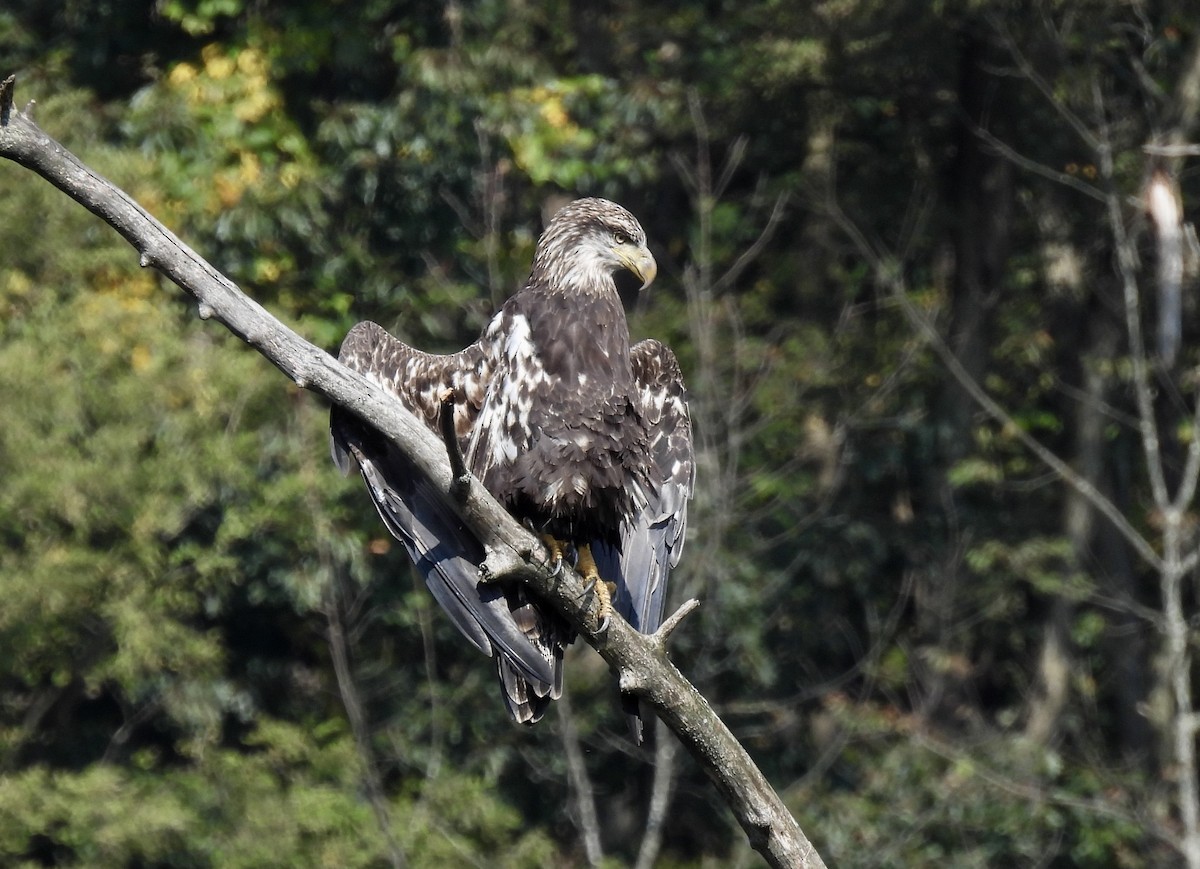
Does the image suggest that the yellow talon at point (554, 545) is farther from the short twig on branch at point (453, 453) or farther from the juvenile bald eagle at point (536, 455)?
the short twig on branch at point (453, 453)

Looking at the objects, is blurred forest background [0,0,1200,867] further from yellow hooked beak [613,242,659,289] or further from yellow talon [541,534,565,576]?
yellow talon [541,534,565,576]

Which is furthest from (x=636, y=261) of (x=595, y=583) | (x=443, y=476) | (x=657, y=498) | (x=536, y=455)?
(x=443, y=476)

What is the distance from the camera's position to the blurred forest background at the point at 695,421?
11.2 m

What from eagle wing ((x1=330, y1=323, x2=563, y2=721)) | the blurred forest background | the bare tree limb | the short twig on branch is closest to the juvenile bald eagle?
eagle wing ((x1=330, y1=323, x2=563, y2=721))

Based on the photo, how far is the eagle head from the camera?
5340 millimetres

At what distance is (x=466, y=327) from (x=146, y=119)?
2.39 meters

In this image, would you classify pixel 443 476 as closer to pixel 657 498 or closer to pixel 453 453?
pixel 453 453

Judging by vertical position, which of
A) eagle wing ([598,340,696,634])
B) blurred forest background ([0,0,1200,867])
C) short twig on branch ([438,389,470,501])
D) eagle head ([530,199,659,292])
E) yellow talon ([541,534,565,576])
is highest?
blurred forest background ([0,0,1200,867])

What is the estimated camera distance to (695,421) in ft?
37.8

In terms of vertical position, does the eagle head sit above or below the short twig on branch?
above

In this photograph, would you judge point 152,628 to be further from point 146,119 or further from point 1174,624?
point 1174,624

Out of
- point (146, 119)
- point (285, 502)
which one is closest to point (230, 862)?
point (285, 502)

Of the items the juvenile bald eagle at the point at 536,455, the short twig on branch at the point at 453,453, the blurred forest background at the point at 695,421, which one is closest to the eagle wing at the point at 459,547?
the juvenile bald eagle at the point at 536,455

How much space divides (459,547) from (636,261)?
107 centimetres
